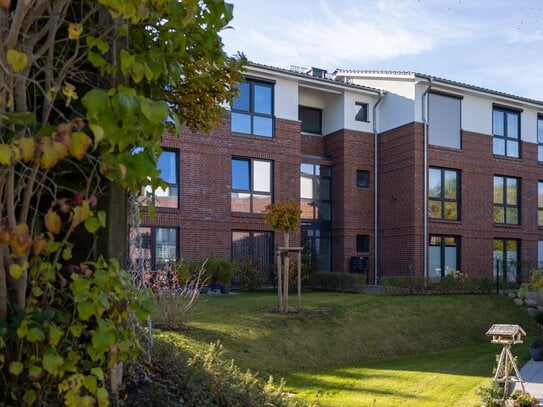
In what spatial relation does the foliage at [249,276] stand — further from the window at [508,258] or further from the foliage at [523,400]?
the foliage at [523,400]

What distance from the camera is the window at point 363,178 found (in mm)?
21766

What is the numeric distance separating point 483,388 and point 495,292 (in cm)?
1137

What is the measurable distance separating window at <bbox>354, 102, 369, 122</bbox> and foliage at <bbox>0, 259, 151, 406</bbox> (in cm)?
2029

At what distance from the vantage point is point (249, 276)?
17.5m

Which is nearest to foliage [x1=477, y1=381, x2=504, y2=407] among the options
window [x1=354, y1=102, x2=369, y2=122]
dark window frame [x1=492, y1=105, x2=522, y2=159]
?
window [x1=354, y1=102, x2=369, y2=122]

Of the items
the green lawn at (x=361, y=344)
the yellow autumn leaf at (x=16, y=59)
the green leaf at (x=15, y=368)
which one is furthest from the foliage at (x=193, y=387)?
the green lawn at (x=361, y=344)

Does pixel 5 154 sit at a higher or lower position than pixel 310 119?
lower

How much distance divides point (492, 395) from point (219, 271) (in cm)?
1049

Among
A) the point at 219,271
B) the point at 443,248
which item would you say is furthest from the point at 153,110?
the point at 443,248

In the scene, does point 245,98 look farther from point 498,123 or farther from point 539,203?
point 539,203

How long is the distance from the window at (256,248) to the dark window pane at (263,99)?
180 inches

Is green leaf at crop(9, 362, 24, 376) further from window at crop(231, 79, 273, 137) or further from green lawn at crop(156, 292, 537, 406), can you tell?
window at crop(231, 79, 273, 137)

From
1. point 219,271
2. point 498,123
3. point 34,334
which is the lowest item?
point 219,271

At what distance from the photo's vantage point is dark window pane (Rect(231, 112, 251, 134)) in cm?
1870
